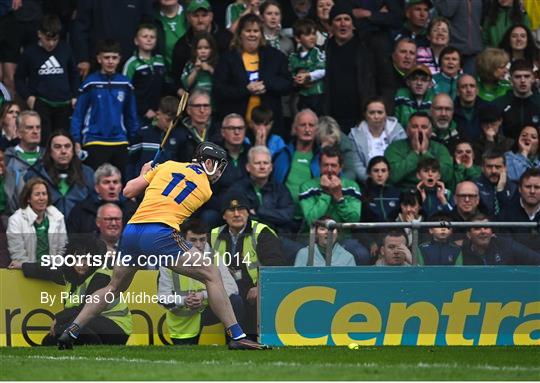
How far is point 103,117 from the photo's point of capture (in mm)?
18719

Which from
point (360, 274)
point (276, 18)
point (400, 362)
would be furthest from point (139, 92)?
point (400, 362)

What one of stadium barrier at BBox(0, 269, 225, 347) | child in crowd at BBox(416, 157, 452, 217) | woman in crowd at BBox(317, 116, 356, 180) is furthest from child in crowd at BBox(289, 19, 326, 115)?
stadium barrier at BBox(0, 269, 225, 347)

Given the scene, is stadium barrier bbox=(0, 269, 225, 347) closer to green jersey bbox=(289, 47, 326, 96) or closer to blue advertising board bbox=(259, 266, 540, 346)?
blue advertising board bbox=(259, 266, 540, 346)

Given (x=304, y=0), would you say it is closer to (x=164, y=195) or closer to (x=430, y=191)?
(x=430, y=191)

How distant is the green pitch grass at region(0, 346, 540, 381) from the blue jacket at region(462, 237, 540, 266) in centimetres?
102

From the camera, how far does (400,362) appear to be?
13484 mm

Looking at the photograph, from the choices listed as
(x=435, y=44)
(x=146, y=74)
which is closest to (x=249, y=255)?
(x=146, y=74)

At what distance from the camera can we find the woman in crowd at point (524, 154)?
62.8 feet

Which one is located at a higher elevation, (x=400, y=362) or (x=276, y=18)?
(x=276, y=18)

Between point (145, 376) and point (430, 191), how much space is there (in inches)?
274

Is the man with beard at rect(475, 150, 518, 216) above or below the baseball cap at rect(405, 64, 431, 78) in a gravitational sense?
below

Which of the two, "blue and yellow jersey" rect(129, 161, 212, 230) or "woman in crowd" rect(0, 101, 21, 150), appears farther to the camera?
"woman in crowd" rect(0, 101, 21, 150)

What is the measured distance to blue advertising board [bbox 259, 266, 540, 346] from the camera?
15688mm

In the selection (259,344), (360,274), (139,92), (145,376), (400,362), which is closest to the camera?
(145,376)
